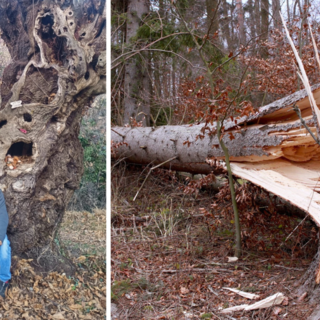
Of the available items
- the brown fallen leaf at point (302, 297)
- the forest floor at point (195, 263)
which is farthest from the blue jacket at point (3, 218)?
the brown fallen leaf at point (302, 297)

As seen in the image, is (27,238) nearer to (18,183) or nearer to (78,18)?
(18,183)

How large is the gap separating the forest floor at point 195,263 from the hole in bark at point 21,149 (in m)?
1.20

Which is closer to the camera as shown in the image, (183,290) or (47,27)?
(47,27)

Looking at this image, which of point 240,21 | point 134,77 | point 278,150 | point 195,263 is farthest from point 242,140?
point 240,21

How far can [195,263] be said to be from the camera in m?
3.03

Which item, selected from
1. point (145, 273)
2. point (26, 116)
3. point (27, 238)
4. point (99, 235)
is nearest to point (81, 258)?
point (99, 235)

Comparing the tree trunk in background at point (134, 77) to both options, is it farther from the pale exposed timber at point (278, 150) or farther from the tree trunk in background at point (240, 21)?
the pale exposed timber at point (278, 150)

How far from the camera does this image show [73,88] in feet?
7.52

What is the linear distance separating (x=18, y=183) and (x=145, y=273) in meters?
1.26

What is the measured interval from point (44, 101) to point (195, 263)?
1.81 meters

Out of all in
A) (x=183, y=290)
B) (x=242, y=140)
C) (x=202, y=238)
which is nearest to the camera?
(x=183, y=290)

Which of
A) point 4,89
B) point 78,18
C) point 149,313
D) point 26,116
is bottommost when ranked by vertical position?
point 149,313

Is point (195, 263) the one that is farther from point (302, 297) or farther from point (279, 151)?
point (279, 151)

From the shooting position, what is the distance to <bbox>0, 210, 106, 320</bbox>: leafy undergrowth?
2.23m
